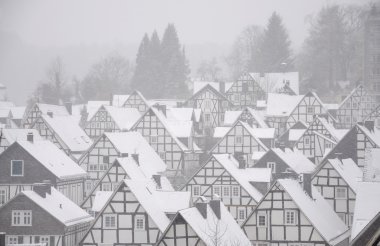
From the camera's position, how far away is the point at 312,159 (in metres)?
73.1

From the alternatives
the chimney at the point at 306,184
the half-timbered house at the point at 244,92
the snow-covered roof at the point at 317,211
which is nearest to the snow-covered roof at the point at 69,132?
the half-timbered house at the point at 244,92

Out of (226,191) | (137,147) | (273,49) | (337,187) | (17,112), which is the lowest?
(226,191)

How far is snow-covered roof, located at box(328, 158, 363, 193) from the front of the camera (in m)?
57.2

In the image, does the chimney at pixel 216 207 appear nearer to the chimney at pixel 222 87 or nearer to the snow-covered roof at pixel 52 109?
the snow-covered roof at pixel 52 109

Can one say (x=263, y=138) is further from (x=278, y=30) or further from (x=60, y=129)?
(x=278, y=30)

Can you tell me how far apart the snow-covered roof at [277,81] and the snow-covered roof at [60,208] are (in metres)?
48.1

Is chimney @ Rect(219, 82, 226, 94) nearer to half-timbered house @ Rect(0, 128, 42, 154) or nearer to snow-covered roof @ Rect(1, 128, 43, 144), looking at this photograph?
snow-covered roof @ Rect(1, 128, 43, 144)

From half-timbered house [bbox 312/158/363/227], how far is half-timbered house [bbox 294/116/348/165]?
599 inches

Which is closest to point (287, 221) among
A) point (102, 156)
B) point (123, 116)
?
point (102, 156)

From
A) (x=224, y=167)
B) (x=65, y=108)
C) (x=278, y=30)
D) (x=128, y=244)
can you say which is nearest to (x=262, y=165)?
(x=224, y=167)

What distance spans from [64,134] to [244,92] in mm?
24044

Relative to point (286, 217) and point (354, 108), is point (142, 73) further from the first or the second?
point (286, 217)

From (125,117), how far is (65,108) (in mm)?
14359

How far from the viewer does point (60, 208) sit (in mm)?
54406
